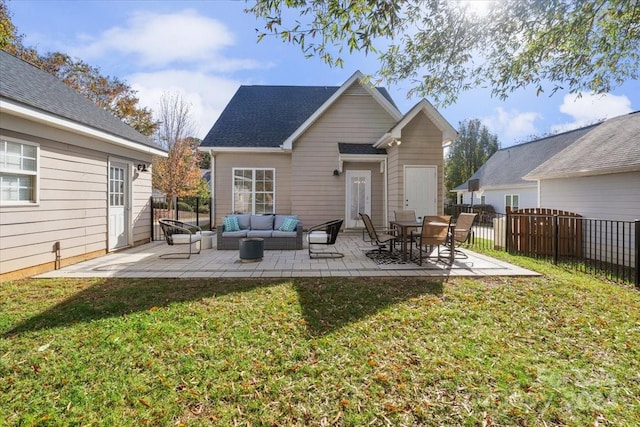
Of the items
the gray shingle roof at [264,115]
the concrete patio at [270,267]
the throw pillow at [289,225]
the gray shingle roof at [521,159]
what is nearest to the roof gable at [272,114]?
the gray shingle roof at [264,115]

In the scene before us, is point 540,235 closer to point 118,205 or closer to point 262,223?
point 262,223

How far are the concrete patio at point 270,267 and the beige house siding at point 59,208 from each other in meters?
0.47

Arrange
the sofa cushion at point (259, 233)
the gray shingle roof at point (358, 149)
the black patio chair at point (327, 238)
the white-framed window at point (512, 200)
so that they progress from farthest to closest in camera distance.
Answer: the white-framed window at point (512, 200), the gray shingle roof at point (358, 149), the sofa cushion at point (259, 233), the black patio chair at point (327, 238)

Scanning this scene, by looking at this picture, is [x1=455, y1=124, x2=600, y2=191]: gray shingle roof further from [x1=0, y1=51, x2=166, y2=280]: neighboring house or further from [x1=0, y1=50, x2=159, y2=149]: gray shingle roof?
[x1=0, y1=50, x2=159, y2=149]: gray shingle roof

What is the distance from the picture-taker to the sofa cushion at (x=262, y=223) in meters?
9.91

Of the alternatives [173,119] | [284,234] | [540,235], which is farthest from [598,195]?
[173,119]

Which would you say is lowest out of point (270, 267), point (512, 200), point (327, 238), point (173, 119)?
point (270, 267)

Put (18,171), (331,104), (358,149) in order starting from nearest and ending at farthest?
(18,171) → (358,149) → (331,104)

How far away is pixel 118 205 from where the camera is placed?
9.09 meters

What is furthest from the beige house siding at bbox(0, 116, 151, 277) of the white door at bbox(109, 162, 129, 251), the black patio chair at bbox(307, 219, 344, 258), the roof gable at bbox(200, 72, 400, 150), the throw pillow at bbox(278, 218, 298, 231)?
the black patio chair at bbox(307, 219, 344, 258)

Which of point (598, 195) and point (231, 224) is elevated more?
point (598, 195)

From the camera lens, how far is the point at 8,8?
1504 centimetres

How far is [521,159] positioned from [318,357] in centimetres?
2733

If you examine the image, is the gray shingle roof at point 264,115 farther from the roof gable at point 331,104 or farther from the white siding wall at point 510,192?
the white siding wall at point 510,192
